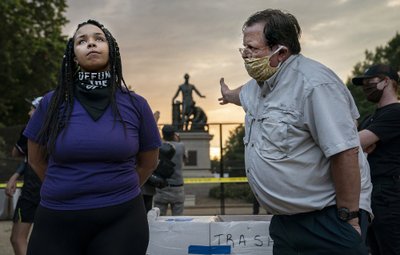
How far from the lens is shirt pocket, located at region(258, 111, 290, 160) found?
2.24m

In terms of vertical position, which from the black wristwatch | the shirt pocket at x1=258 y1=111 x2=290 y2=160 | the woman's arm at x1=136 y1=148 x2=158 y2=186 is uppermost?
the shirt pocket at x1=258 y1=111 x2=290 y2=160

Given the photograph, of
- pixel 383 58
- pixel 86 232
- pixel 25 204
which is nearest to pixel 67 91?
pixel 86 232

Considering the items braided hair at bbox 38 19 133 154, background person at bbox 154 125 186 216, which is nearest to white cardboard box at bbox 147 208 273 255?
braided hair at bbox 38 19 133 154

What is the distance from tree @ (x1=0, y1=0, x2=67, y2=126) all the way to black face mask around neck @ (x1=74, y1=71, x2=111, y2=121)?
65.5ft

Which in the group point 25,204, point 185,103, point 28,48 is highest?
point 28,48

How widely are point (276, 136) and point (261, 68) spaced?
0.34 meters

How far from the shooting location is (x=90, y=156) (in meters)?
2.21

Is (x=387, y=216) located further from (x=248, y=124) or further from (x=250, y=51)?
(x=250, y=51)

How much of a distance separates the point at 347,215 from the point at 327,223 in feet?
0.33

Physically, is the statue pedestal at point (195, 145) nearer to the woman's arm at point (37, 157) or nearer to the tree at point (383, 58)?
the woman's arm at point (37, 157)

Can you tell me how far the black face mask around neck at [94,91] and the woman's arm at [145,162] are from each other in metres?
0.39

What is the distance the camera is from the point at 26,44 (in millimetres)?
22047

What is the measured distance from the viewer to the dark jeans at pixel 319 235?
2227mm

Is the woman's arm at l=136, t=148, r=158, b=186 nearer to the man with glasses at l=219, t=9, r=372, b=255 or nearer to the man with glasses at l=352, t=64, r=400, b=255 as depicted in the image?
the man with glasses at l=219, t=9, r=372, b=255
